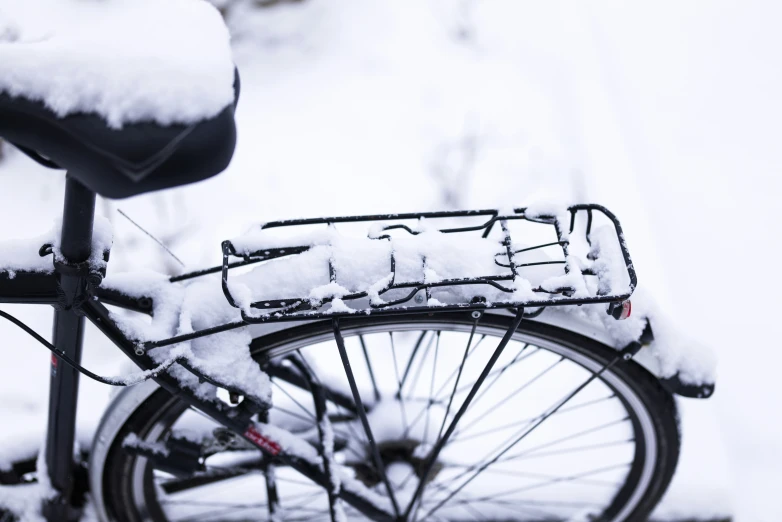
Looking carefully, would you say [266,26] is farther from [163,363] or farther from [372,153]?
[163,363]

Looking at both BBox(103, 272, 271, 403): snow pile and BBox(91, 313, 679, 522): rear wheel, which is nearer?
BBox(103, 272, 271, 403): snow pile

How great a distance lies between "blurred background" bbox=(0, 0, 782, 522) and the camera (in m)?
2.10

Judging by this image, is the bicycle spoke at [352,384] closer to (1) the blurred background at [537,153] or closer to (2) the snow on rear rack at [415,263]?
(2) the snow on rear rack at [415,263]

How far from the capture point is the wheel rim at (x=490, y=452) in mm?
1633

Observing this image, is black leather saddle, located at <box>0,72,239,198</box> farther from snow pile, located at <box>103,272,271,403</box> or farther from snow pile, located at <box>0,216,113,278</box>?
snow pile, located at <box>103,272,271,403</box>

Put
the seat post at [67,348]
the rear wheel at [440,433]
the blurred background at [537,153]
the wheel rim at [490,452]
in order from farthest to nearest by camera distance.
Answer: the blurred background at [537,153] → the wheel rim at [490,452] → the rear wheel at [440,433] → the seat post at [67,348]

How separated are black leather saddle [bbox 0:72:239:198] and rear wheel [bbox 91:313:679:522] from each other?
0.50 metres

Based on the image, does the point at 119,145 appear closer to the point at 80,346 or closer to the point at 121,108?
the point at 121,108

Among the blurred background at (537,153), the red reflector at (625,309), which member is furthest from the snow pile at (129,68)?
the blurred background at (537,153)

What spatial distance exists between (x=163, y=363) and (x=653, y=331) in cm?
91

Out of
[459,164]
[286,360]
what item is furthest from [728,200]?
[286,360]

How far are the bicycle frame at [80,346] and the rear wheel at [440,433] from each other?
8 centimetres

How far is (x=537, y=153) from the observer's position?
110 inches

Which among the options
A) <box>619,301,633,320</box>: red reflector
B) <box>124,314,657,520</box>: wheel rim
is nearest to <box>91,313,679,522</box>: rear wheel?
<box>124,314,657,520</box>: wheel rim
